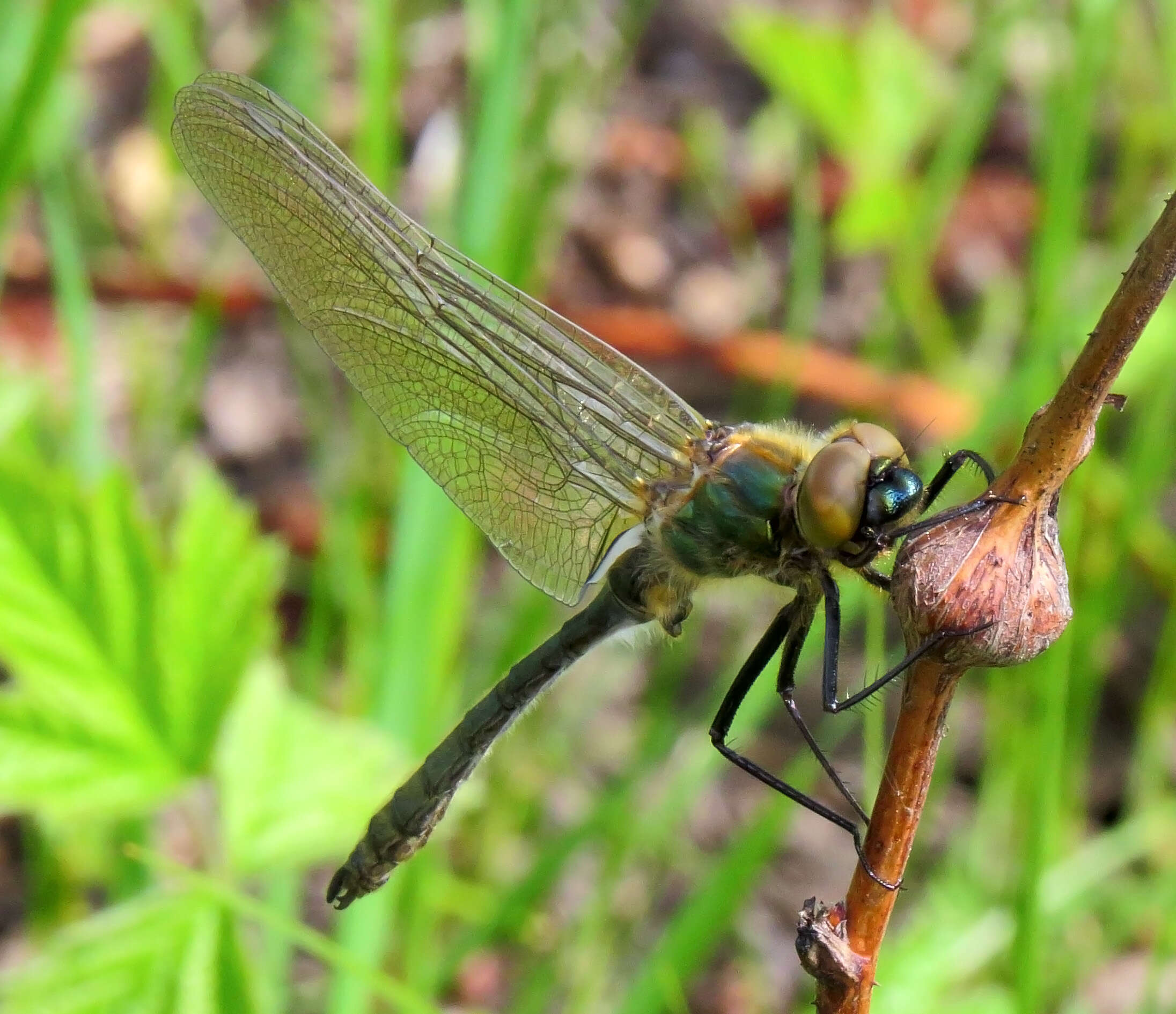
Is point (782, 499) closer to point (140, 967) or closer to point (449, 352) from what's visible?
point (449, 352)

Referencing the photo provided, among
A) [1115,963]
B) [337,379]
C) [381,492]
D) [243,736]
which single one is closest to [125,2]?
[337,379]

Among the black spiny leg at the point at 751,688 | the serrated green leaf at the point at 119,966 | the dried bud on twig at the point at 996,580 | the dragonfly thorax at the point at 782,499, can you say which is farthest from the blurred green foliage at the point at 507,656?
the dried bud on twig at the point at 996,580

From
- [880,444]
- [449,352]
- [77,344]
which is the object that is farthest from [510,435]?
[77,344]

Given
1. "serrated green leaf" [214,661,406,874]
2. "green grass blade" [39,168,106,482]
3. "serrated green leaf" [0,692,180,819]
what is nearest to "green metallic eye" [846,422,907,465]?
"serrated green leaf" [214,661,406,874]

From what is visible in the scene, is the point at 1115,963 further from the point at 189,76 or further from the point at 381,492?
the point at 189,76

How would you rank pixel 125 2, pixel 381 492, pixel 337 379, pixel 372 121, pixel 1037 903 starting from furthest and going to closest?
pixel 125 2
pixel 337 379
pixel 381 492
pixel 372 121
pixel 1037 903

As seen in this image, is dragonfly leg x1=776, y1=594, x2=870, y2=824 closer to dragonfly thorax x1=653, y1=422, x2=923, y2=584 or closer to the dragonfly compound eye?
dragonfly thorax x1=653, y1=422, x2=923, y2=584
